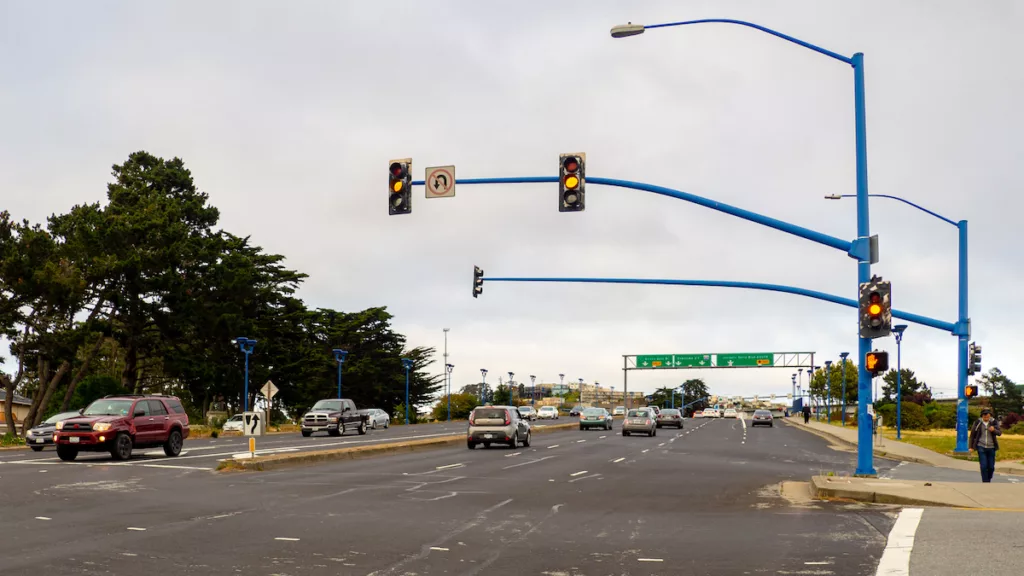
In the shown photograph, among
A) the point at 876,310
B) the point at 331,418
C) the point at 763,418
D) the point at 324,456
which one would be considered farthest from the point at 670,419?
the point at 876,310

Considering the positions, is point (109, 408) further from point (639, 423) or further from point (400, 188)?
point (639, 423)

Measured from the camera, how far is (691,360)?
115 meters

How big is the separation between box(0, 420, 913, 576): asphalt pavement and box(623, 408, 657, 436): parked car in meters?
27.2

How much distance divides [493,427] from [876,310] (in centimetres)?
1959

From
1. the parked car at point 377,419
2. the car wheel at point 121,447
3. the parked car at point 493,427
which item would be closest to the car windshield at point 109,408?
the car wheel at point 121,447

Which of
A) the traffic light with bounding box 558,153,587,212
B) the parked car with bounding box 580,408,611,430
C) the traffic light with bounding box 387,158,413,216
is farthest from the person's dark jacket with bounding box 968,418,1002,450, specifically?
the parked car with bounding box 580,408,611,430

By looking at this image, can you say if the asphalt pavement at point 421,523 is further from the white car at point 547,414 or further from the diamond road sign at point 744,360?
the diamond road sign at point 744,360

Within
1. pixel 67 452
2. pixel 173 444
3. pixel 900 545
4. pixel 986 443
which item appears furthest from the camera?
pixel 173 444

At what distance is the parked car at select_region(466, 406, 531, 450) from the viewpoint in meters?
35.7

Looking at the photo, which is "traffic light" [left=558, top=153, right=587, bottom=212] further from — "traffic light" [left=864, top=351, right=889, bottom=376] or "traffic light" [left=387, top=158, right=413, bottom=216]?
"traffic light" [left=864, top=351, right=889, bottom=376]

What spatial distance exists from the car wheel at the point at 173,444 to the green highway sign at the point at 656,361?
8987cm

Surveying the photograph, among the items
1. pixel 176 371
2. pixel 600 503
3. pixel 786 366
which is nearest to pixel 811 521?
pixel 600 503

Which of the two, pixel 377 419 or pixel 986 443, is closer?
pixel 986 443

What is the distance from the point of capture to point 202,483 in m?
19.1
